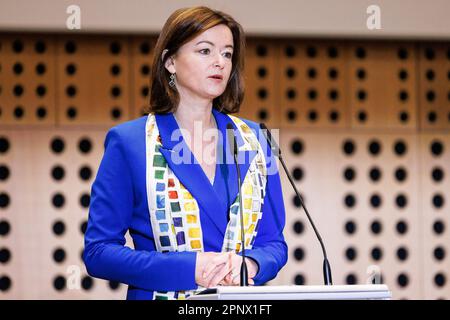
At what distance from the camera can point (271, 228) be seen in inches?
95.2

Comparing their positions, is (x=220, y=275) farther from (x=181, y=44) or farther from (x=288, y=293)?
(x=181, y=44)

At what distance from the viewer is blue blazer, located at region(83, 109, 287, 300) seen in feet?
7.16

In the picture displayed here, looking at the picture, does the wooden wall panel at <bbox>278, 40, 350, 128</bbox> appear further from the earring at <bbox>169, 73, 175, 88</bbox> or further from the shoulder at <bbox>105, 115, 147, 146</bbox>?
the shoulder at <bbox>105, 115, 147, 146</bbox>

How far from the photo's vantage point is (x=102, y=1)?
4.65 meters

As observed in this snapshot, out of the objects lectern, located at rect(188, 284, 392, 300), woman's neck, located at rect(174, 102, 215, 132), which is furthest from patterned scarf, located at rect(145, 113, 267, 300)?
lectern, located at rect(188, 284, 392, 300)

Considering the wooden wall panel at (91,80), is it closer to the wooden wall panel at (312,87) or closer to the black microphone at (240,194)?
the wooden wall panel at (312,87)

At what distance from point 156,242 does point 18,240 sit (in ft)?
9.42

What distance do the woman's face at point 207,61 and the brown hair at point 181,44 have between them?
0.07ft

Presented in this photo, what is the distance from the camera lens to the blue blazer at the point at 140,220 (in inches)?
85.9

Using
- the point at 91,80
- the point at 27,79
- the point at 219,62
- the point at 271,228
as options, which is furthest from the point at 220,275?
the point at 27,79

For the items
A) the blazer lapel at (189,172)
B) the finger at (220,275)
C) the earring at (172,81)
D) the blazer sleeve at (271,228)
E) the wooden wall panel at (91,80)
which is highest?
the wooden wall panel at (91,80)

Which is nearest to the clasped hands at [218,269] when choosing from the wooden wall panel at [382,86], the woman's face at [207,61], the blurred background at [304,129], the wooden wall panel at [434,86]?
the woman's face at [207,61]

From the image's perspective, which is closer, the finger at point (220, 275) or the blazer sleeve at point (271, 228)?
the finger at point (220, 275)
